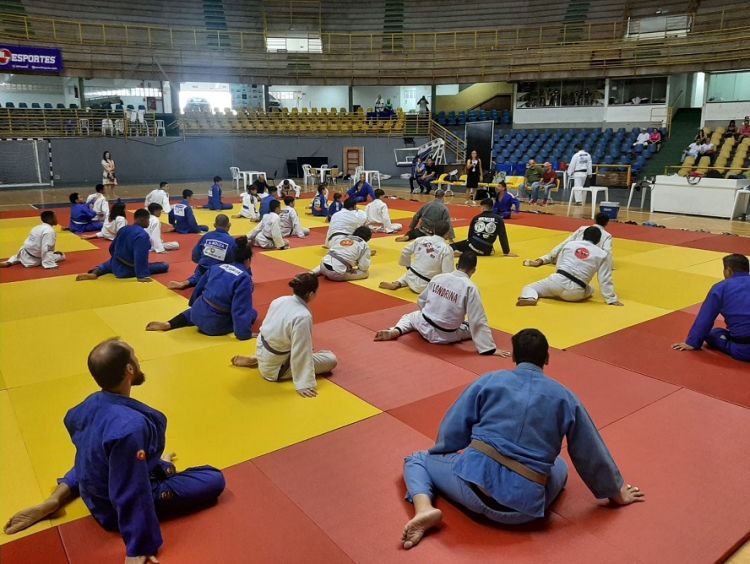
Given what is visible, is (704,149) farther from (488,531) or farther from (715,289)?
(488,531)

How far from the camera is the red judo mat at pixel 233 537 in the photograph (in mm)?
3668

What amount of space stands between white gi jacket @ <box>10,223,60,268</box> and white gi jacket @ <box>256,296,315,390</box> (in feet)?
23.9

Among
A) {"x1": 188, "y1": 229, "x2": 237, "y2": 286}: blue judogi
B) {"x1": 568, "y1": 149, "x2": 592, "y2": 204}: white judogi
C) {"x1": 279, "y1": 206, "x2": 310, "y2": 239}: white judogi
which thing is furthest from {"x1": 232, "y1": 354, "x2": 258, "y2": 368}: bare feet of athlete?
{"x1": 568, "y1": 149, "x2": 592, "y2": 204}: white judogi

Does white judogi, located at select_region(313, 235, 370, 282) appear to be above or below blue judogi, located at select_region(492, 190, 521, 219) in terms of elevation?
below

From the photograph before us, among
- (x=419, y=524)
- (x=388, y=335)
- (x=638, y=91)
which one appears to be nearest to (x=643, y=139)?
(x=638, y=91)

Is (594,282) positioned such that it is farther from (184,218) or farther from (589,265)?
(184,218)

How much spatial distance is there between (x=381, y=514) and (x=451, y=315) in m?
3.42

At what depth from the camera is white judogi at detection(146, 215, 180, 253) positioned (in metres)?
12.6

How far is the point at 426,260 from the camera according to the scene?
9.45m

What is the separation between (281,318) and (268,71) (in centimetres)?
3002

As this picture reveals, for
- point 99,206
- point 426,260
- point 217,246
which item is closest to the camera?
point 217,246

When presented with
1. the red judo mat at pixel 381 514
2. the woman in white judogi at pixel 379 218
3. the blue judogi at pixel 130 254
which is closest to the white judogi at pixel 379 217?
the woman in white judogi at pixel 379 218

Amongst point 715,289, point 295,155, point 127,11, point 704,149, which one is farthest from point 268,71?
point 715,289

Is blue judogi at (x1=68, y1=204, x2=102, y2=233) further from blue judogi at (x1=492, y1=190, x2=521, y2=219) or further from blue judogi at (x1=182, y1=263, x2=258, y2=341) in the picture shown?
blue judogi at (x1=492, y1=190, x2=521, y2=219)
